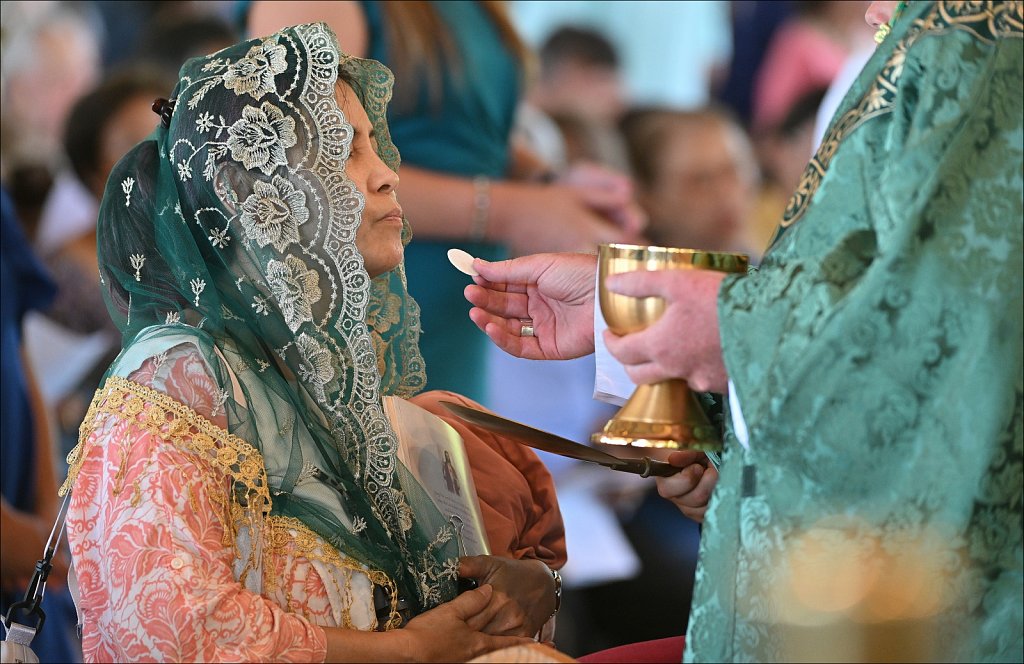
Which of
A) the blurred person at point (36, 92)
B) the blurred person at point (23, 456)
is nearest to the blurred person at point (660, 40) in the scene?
the blurred person at point (36, 92)

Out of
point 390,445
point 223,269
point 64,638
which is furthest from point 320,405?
point 64,638

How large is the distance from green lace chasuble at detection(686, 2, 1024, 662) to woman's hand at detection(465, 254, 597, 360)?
0.55 metres

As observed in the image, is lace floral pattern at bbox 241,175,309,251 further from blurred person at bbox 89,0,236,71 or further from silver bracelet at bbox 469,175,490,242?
blurred person at bbox 89,0,236,71

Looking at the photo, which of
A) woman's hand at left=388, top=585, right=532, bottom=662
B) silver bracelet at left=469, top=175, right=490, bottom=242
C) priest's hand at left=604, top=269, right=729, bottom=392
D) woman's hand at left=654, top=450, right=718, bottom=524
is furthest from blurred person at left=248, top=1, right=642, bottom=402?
priest's hand at left=604, top=269, right=729, bottom=392

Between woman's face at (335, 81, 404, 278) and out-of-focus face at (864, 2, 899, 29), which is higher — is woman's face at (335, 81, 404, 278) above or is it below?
below

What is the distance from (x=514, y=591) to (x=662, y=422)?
0.59 m

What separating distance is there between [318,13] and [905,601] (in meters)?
2.11

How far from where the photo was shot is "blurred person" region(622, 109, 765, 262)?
4.44 m

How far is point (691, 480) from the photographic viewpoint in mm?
2104

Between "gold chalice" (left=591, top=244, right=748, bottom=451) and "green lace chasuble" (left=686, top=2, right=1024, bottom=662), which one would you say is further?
"gold chalice" (left=591, top=244, right=748, bottom=451)

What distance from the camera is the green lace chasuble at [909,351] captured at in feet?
4.70

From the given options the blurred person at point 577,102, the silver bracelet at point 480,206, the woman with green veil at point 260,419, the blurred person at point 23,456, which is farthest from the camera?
the blurred person at point 577,102

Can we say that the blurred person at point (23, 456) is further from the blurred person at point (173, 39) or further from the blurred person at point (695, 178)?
the blurred person at point (695, 178)

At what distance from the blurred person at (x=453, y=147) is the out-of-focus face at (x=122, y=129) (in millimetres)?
875
